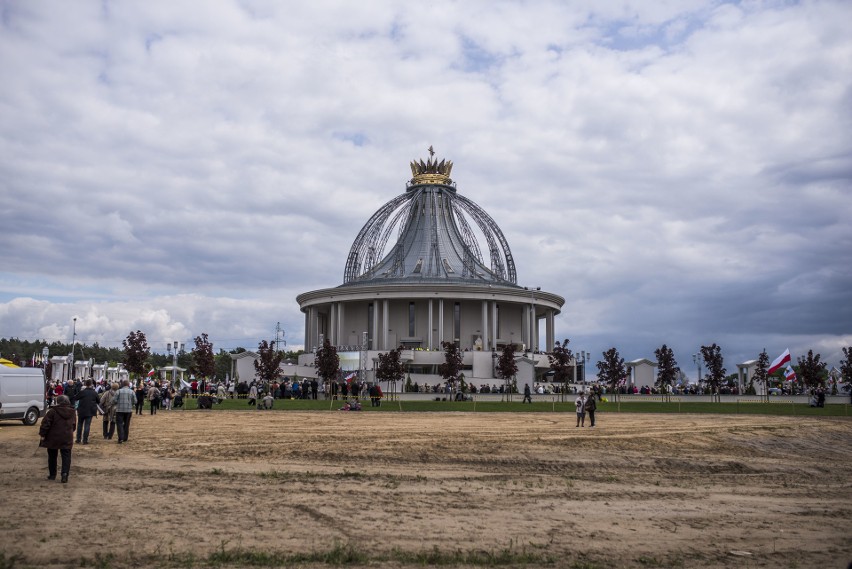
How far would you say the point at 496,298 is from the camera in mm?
81875

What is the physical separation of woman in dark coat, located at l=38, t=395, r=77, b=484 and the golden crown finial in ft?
258

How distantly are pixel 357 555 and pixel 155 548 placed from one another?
254 centimetres

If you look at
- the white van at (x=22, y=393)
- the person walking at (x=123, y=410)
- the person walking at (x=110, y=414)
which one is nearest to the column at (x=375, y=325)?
the white van at (x=22, y=393)

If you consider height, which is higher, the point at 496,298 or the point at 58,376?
the point at 496,298

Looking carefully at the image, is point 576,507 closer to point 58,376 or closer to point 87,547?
point 87,547

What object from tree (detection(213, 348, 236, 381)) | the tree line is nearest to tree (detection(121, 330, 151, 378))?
the tree line

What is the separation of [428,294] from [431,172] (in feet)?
61.7

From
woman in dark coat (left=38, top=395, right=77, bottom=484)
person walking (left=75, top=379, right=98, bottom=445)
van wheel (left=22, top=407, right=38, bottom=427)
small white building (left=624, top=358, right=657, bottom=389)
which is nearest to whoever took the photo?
woman in dark coat (left=38, top=395, right=77, bottom=484)

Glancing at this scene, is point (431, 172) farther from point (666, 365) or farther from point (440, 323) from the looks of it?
point (666, 365)

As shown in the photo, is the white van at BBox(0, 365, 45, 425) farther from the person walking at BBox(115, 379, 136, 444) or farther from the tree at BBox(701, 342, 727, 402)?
the tree at BBox(701, 342, 727, 402)

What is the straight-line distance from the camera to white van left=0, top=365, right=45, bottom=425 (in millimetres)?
27672

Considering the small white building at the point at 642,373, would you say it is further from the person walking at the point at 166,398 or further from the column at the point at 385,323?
the person walking at the point at 166,398

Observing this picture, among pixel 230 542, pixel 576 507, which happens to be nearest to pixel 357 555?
pixel 230 542

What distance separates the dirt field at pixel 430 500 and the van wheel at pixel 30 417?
14.1 ft
